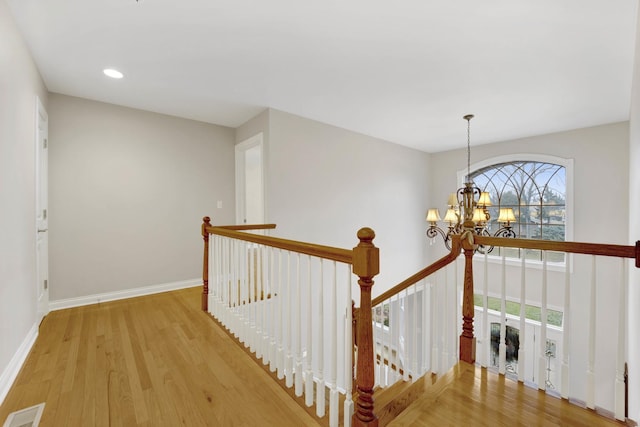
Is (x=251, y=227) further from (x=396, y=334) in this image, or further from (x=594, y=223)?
(x=594, y=223)

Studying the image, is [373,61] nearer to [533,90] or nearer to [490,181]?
[533,90]

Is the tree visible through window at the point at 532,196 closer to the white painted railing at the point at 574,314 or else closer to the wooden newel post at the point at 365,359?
the white painted railing at the point at 574,314

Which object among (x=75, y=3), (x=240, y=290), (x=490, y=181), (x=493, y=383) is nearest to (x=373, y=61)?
(x=75, y=3)

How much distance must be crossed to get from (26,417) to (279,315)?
1.43 metres

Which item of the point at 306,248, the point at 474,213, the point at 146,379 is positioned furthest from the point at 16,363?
the point at 474,213

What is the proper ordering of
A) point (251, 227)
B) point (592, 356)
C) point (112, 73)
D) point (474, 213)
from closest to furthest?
point (592, 356) < point (112, 73) < point (251, 227) < point (474, 213)

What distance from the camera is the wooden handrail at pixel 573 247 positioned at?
1316mm

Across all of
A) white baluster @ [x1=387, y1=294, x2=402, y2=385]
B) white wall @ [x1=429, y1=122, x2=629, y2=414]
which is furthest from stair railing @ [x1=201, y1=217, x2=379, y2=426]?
white wall @ [x1=429, y1=122, x2=629, y2=414]

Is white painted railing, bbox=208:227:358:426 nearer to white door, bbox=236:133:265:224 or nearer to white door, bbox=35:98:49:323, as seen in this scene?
white door, bbox=236:133:265:224

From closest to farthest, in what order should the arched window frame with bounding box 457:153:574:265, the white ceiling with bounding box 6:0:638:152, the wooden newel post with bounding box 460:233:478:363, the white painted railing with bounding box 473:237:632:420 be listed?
the white ceiling with bounding box 6:0:638:152
the wooden newel post with bounding box 460:233:478:363
the white painted railing with bounding box 473:237:632:420
the arched window frame with bounding box 457:153:574:265

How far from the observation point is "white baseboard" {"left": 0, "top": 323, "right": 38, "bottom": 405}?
1662mm

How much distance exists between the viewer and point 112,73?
8.54 feet

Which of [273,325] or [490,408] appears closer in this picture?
[490,408]

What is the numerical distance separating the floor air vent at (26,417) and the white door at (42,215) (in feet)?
4.76
